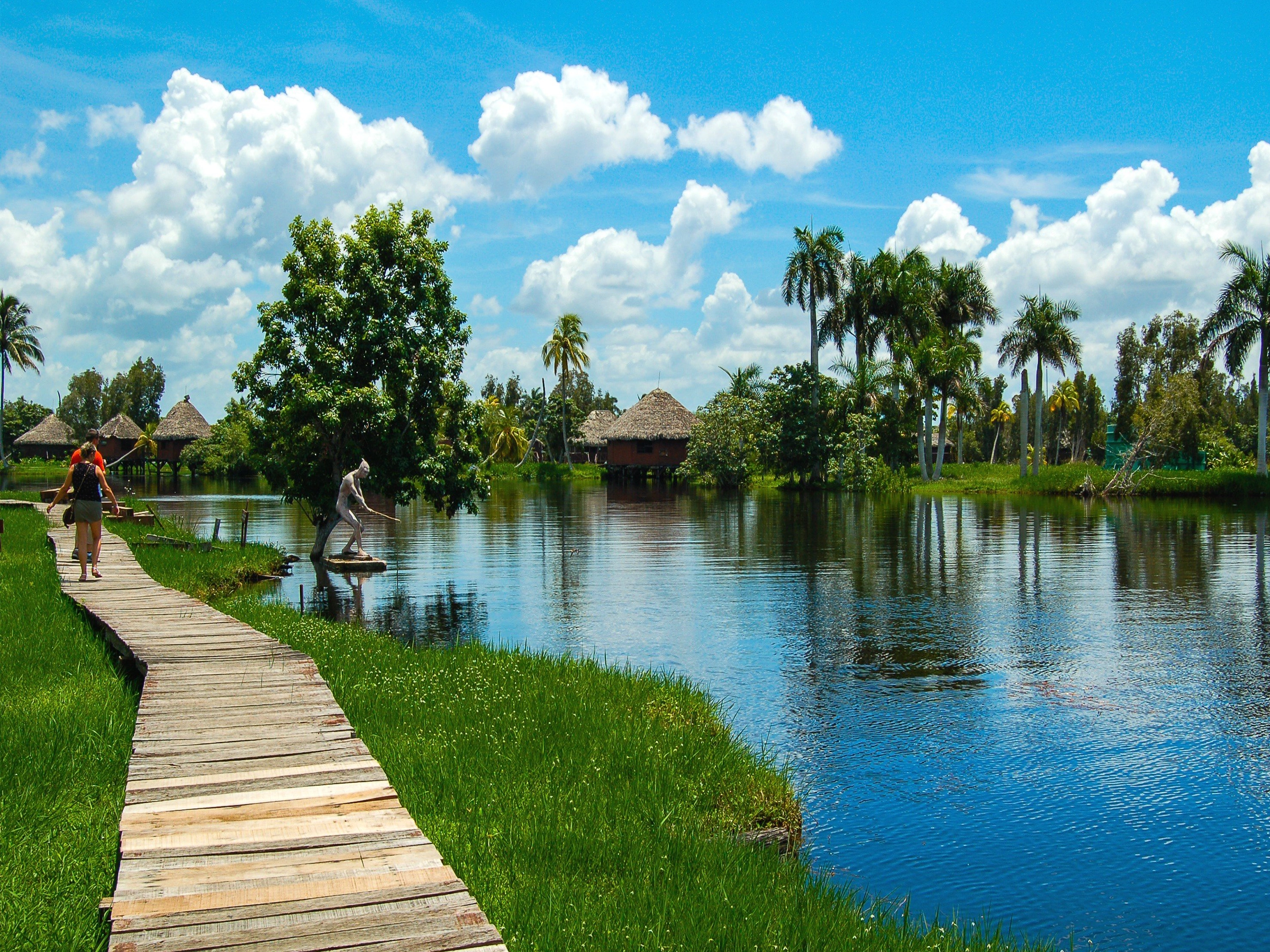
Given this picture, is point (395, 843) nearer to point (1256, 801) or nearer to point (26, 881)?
point (26, 881)

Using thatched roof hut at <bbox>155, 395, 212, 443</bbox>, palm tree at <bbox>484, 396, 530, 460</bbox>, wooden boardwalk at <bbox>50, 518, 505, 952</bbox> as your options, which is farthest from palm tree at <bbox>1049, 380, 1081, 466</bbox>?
wooden boardwalk at <bbox>50, 518, 505, 952</bbox>

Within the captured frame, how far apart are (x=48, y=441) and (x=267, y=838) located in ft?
384

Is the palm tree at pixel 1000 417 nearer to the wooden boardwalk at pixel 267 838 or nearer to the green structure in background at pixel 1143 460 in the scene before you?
the green structure in background at pixel 1143 460

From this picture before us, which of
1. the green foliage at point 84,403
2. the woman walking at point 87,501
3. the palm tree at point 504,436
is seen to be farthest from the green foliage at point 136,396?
the woman walking at point 87,501

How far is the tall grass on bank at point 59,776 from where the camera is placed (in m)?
5.04

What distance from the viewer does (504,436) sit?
90500 millimetres

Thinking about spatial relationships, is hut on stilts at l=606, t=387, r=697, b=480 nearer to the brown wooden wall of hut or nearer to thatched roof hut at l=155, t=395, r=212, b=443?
the brown wooden wall of hut

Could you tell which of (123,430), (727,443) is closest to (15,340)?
(123,430)

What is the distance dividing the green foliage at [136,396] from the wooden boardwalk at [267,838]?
117m

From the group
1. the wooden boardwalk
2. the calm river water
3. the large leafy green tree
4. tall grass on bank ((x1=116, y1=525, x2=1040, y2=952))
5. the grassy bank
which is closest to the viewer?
the wooden boardwalk

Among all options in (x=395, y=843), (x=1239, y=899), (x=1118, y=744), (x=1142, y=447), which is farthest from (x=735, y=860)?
(x=1142, y=447)

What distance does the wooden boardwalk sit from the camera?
167 inches

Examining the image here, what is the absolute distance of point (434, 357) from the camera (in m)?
23.1

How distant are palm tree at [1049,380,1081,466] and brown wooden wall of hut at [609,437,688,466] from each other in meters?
34.6
